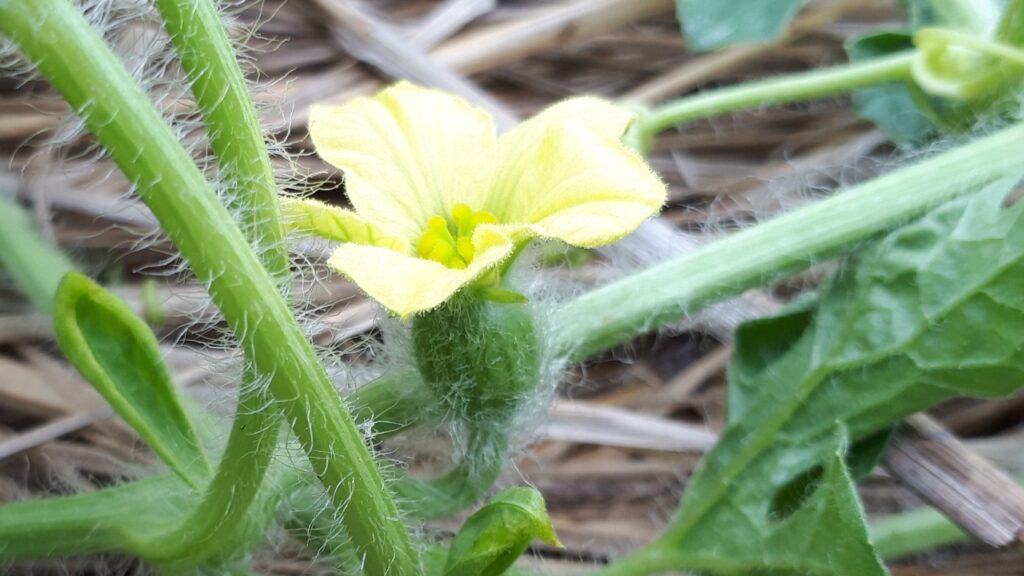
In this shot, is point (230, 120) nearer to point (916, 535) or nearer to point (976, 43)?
point (976, 43)

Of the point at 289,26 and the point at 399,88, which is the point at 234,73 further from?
the point at 289,26

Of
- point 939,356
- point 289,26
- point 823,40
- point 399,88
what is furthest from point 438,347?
point 823,40

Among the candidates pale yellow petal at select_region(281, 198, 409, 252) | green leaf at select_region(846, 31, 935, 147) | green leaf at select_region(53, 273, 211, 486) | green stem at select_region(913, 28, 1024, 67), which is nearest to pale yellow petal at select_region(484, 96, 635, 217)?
pale yellow petal at select_region(281, 198, 409, 252)

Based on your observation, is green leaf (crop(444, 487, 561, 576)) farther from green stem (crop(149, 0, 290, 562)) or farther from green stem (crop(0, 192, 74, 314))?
green stem (crop(0, 192, 74, 314))

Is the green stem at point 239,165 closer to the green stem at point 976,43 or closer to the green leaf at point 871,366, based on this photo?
the green leaf at point 871,366

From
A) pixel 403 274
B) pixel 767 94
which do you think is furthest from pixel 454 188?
pixel 767 94
